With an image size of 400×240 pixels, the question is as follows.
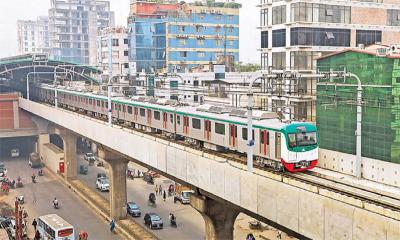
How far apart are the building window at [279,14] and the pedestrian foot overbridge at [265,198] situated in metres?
20.3

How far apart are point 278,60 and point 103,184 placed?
24.3 metres

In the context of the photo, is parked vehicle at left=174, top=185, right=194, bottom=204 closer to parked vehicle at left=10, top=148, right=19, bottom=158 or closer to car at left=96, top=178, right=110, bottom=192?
car at left=96, top=178, right=110, bottom=192

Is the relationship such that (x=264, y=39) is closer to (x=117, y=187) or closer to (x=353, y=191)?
(x=117, y=187)

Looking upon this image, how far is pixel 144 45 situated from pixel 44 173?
30791mm

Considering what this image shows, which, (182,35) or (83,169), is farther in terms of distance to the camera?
(182,35)

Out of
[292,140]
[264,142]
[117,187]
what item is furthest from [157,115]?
[292,140]

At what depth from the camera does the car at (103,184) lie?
56.3m

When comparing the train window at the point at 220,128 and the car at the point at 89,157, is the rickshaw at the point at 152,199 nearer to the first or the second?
the train window at the point at 220,128

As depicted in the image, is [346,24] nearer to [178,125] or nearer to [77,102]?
[178,125]

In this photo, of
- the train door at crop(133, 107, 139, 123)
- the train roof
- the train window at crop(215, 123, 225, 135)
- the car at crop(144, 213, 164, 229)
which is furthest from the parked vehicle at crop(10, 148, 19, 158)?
the train window at crop(215, 123, 225, 135)

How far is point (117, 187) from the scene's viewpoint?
4622cm

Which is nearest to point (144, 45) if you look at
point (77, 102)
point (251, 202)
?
point (77, 102)

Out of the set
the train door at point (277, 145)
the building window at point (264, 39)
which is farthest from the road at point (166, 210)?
the building window at point (264, 39)

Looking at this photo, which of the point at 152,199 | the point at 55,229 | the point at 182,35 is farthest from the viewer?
the point at 182,35
